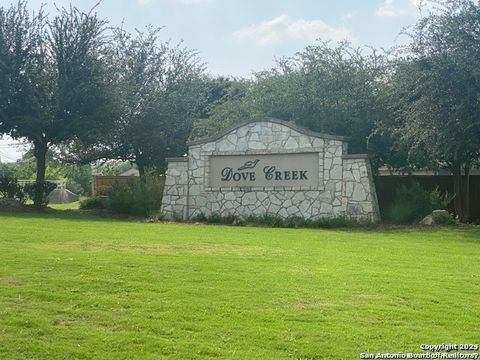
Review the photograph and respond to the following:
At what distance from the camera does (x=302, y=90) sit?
2559 centimetres

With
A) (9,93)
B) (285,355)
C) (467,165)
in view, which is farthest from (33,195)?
(285,355)

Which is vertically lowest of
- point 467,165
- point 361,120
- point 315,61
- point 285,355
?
point 285,355

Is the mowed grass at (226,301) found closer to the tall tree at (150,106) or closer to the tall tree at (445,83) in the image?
the tall tree at (445,83)

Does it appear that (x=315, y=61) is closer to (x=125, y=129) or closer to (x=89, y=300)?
(x=125, y=129)

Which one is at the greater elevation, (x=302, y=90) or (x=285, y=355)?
(x=302, y=90)

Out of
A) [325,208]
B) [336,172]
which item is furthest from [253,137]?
[325,208]

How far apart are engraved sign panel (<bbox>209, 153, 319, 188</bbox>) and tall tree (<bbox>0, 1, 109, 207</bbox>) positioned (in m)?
6.41

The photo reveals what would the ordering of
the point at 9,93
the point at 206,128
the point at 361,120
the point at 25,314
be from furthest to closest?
1. the point at 206,128
2. the point at 9,93
3. the point at 361,120
4. the point at 25,314

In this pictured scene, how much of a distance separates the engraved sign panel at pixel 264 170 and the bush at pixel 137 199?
2.77 m

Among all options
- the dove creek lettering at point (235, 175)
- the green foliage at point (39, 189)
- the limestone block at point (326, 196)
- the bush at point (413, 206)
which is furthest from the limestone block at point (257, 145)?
the green foliage at point (39, 189)

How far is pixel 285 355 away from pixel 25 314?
9.15ft

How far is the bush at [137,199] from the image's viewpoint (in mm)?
25000

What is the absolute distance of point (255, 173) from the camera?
917 inches

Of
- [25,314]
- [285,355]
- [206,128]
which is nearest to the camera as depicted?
[285,355]
